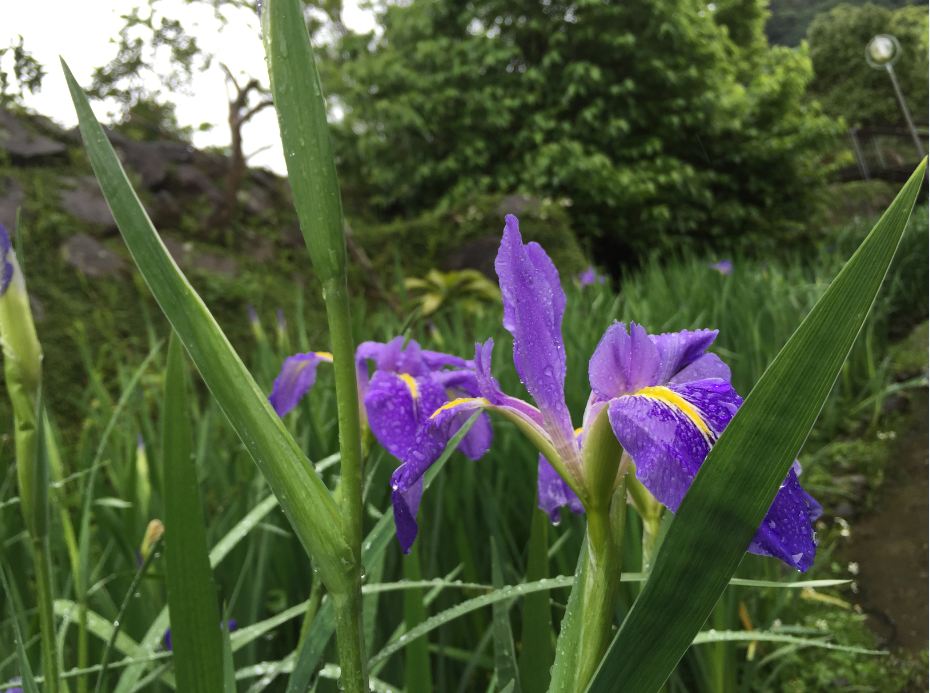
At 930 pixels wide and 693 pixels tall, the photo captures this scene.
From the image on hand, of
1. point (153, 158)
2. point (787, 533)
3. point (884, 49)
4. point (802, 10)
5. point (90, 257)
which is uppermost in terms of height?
point (153, 158)

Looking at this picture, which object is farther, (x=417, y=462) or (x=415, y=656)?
(x=415, y=656)

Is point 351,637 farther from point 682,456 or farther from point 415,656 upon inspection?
point 415,656

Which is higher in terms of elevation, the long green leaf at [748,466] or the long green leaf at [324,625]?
the long green leaf at [748,466]

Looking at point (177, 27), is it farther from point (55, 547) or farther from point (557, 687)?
point (557, 687)

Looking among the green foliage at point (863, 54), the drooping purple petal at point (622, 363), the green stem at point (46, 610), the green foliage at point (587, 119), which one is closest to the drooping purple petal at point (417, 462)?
the drooping purple petal at point (622, 363)

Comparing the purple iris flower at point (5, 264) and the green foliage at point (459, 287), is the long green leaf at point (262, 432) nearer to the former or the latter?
the purple iris flower at point (5, 264)

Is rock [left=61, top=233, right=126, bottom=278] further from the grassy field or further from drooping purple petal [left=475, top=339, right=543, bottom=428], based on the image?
drooping purple petal [left=475, top=339, right=543, bottom=428]

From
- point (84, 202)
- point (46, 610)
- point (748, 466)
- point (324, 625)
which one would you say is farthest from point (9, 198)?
point (748, 466)
